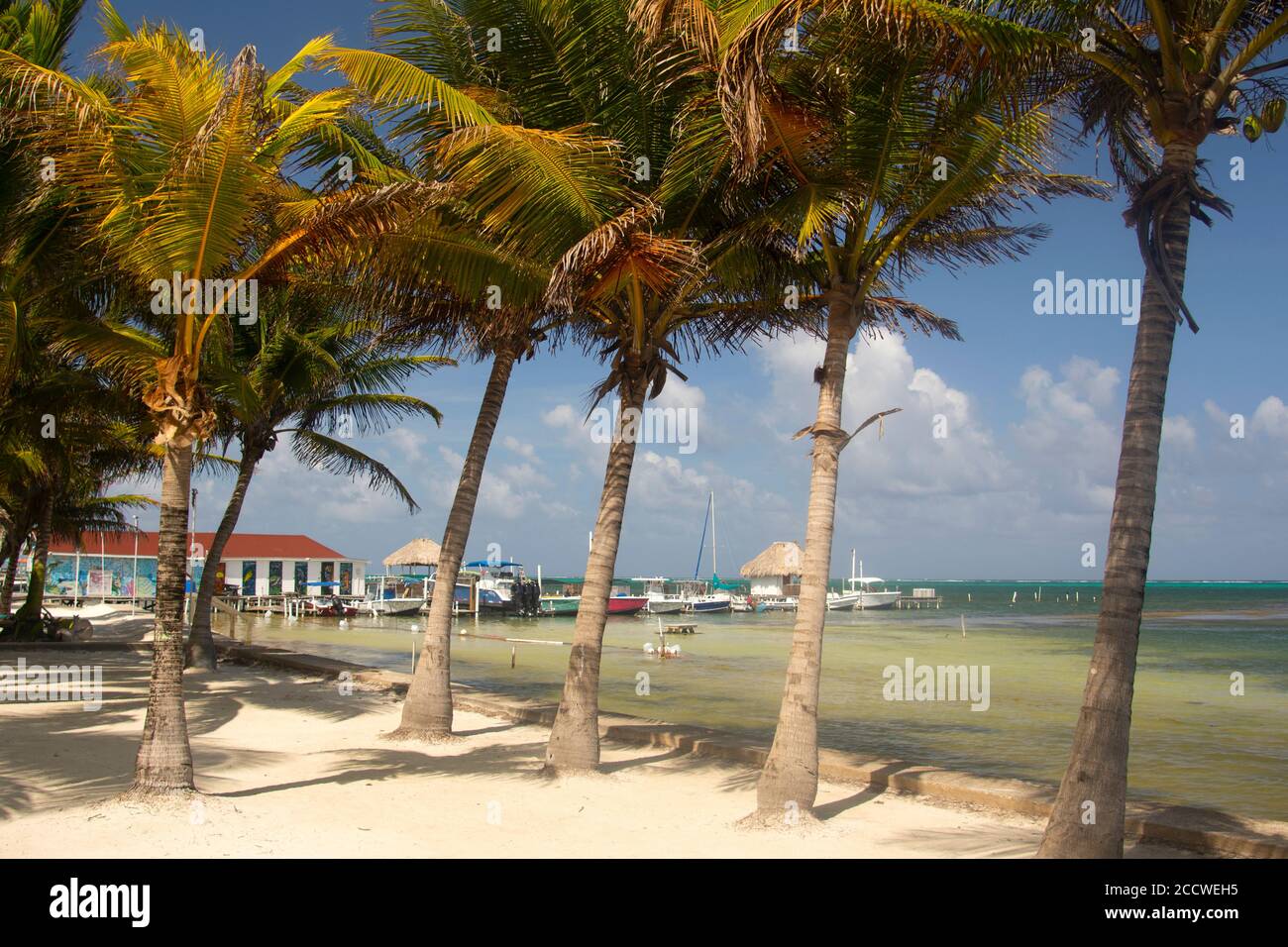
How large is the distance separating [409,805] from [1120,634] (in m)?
5.43

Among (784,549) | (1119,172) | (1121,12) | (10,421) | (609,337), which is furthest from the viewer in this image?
(784,549)

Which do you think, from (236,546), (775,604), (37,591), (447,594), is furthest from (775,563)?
(447,594)

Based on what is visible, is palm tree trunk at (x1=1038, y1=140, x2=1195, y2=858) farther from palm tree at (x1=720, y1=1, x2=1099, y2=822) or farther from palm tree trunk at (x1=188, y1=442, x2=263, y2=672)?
palm tree trunk at (x1=188, y1=442, x2=263, y2=672)

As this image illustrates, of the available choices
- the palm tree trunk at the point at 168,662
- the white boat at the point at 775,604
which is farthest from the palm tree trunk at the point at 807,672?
the white boat at the point at 775,604

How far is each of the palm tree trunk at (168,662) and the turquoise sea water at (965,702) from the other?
9.92m

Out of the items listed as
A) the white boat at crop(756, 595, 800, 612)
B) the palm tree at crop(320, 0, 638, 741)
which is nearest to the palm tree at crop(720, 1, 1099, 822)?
the palm tree at crop(320, 0, 638, 741)

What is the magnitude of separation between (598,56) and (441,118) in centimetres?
149

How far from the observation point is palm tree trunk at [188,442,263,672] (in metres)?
18.4

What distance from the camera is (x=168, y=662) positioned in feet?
24.2

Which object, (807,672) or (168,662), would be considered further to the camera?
(807,672)

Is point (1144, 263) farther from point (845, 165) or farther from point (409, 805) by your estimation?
point (409, 805)

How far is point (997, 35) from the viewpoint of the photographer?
5668 mm
